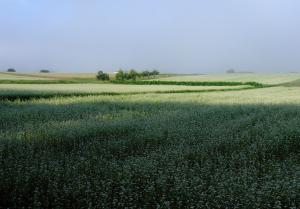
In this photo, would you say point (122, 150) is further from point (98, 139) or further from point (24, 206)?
point (24, 206)

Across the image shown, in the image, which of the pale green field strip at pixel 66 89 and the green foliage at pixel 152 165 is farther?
the pale green field strip at pixel 66 89

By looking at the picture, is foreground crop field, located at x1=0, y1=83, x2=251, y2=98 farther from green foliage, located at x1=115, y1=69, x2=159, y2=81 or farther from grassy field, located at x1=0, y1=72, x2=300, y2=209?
green foliage, located at x1=115, y1=69, x2=159, y2=81

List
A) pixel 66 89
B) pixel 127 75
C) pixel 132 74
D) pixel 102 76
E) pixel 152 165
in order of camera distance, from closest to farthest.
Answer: pixel 152 165 < pixel 66 89 < pixel 102 76 < pixel 127 75 < pixel 132 74

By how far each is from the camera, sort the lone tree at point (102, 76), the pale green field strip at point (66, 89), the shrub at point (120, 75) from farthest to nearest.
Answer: the shrub at point (120, 75) < the lone tree at point (102, 76) < the pale green field strip at point (66, 89)

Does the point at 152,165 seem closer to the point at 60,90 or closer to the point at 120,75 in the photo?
the point at 60,90

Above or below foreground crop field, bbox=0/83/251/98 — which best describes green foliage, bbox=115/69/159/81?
below

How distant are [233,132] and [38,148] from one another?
4692mm

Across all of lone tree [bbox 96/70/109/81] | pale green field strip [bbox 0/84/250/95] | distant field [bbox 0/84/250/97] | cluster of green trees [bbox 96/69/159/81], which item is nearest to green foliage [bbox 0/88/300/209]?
distant field [bbox 0/84/250/97]

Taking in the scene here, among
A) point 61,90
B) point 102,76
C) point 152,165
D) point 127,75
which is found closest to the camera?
point 152,165

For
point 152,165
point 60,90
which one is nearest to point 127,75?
point 60,90

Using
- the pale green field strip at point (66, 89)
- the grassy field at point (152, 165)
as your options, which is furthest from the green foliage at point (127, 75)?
the grassy field at point (152, 165)

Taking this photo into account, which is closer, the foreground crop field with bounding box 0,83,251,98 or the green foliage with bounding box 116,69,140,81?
the foreground crop field with bounding box 0,83,251,98

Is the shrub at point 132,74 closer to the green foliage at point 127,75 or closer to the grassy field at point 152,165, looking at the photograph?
the green foliage at point 127,75

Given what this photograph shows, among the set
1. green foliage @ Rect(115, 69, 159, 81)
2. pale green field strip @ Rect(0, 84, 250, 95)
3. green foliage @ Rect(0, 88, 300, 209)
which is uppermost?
green foliage @ Rect(0, 88, 300, 209)
